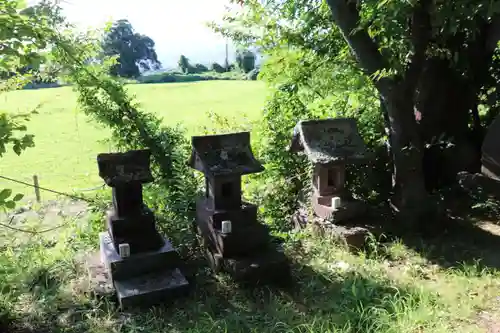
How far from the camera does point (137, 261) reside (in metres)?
4.02

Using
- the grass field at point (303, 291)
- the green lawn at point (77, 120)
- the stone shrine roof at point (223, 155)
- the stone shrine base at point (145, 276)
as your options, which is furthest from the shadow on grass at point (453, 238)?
the green lawn at point (77, 120)

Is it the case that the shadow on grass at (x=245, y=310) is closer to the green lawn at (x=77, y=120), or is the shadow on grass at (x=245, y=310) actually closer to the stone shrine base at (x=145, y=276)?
the stone shrine base at (x=145, y=276)

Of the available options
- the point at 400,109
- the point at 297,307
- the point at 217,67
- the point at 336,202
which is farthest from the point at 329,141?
the point at 217,67

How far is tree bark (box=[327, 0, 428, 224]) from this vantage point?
4.66 m

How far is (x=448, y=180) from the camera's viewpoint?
613 centimetres

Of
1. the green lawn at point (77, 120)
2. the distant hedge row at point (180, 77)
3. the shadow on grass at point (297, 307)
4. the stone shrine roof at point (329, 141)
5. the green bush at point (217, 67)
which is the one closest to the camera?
the shadow on grass at point (297, 307)

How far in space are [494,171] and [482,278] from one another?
6.36 ft

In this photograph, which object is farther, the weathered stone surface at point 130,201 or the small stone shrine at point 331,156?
the small stone shrine at point 331,156

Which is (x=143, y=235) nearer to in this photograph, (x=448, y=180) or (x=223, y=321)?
(x=223, y=321)

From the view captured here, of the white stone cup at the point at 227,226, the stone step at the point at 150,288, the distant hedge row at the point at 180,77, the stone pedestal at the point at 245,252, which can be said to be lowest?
the stone step at the point at 150,288

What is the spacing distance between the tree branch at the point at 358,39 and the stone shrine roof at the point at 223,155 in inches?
59.1

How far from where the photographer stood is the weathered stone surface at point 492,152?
5.48 meters

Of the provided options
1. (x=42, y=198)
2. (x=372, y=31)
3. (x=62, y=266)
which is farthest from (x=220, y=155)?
(x=42, y=198)

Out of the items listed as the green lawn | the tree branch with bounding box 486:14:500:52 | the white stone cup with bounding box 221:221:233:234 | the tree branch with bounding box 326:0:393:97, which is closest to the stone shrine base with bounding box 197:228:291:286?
the white stone cup with bounding box 221:221:233:234
